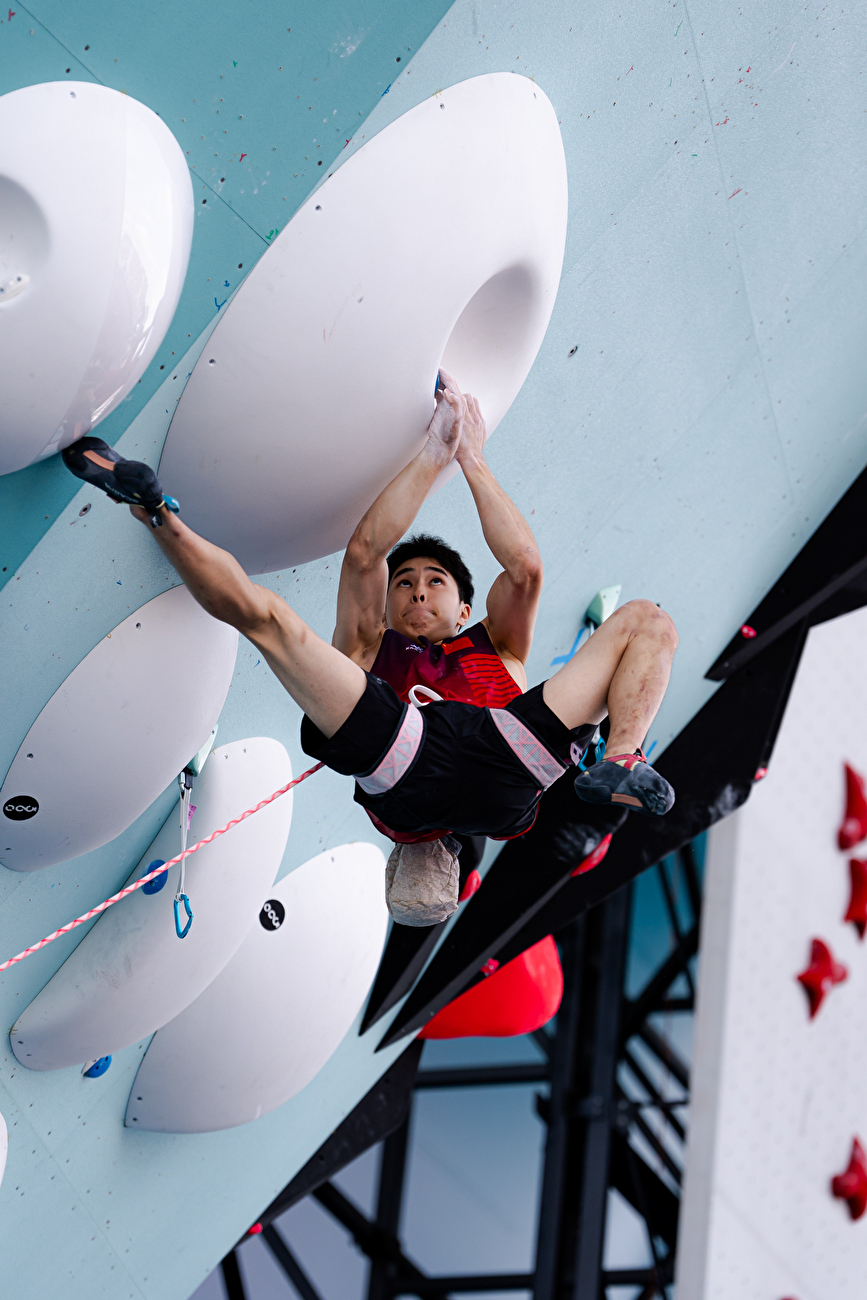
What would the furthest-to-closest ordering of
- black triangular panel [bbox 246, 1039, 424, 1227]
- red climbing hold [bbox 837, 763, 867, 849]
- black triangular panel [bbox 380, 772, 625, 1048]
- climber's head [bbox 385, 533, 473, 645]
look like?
red climbing hold [bbox 837, 763, 867, 849], black triangular panel [bbox 246, 1039, 424, 1227], black triangular panel [bbox 380, 772, 625, 1048], climber's head [bbox 385, 533, 473, 645]

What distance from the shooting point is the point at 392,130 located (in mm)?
1875

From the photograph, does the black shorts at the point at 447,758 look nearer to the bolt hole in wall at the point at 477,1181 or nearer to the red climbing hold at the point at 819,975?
the red climbing hold at the point at 819,975

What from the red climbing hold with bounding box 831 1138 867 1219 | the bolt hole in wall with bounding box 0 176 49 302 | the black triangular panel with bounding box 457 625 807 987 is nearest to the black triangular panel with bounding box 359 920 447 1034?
the black triangular panel with bounding box 457 625 807 987

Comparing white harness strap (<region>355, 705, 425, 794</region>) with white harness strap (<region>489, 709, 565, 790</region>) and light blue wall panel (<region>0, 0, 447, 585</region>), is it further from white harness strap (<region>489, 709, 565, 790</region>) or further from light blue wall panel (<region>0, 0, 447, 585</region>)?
light blue wall panel (<region>0, 0, 447, 585</region>)

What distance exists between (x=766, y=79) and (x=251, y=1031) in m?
2.62

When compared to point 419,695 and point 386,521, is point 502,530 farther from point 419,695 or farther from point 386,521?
point 419,695

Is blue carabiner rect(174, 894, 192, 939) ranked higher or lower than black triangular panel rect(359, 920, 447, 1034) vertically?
lower

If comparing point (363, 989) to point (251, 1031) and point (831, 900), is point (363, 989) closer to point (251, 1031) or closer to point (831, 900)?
point (251, 1031)

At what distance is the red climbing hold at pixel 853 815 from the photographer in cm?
617

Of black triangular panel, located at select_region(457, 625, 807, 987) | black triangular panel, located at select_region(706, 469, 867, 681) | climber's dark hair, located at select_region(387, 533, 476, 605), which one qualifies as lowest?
climber's dark hair, located at select_region(387, 533, 476, 605)

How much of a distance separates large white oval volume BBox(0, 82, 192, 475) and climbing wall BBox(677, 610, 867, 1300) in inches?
185

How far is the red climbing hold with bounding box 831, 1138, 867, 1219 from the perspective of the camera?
5840 millimetres

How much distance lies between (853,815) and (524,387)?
4.53 meters

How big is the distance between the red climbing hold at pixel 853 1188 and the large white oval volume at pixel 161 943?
15.4 feet
